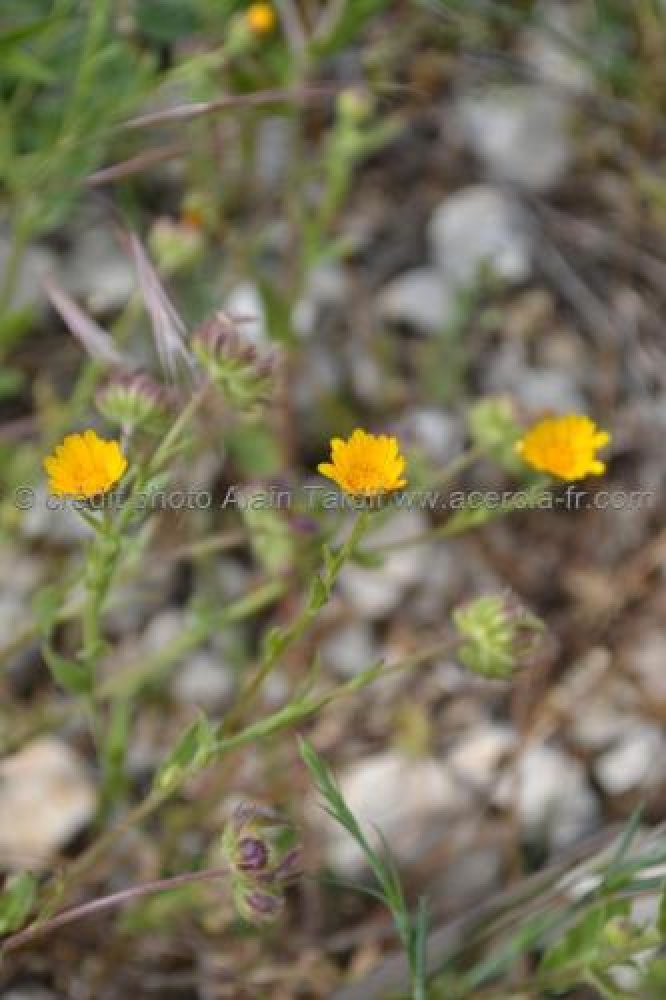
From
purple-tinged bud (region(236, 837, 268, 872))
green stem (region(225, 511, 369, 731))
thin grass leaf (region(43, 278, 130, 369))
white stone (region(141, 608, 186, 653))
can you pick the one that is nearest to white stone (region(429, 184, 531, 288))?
white stone (region(141, 608, 186, 653))

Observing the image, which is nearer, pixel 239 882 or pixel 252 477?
pixel 239 882

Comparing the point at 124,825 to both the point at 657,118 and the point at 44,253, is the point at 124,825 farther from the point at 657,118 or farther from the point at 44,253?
the point at 657,118

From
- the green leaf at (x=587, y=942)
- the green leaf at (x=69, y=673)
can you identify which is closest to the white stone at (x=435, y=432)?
the green leaf at (x=69, y=673)

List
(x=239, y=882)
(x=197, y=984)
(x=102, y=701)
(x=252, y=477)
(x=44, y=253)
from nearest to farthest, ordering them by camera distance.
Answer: (x=239, y=882)
(x=197, y=984)
(x=102, y=701)
(x=252, y=477)
(x=44, y=253)

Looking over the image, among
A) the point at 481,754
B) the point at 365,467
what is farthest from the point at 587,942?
the point at 481,754

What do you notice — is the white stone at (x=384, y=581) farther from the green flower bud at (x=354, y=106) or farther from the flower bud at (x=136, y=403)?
the flower bud at (x=136, y=403)

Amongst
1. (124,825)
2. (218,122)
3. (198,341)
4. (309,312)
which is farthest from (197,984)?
(218,122)
